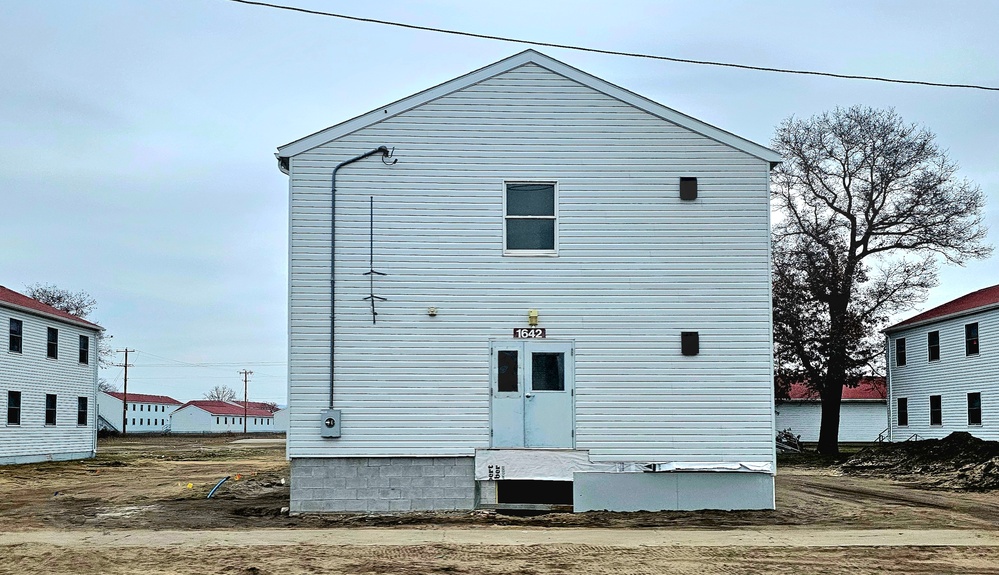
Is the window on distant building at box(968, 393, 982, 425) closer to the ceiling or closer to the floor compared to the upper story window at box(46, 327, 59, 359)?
closer to the floor

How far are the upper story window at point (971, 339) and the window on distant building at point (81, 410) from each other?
3245 centimetres

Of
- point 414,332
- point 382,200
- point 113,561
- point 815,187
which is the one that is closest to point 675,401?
point 414,332

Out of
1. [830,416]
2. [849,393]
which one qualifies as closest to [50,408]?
A: [830,416]

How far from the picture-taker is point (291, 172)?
16188 millimetres

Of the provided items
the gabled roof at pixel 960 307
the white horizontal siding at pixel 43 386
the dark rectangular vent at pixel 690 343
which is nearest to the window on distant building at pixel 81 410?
the white horizontal siding at pixel 43 386

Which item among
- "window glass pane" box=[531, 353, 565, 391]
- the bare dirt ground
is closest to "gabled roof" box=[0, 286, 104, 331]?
the bare dirt ground

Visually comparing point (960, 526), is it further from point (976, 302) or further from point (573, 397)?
point (976, 302)

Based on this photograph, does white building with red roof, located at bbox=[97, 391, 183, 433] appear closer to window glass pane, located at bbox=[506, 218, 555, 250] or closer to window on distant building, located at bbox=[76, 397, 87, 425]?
window on distant building, located at bbox=[76, 397, 87, 425]

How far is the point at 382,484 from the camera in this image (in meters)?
15.7

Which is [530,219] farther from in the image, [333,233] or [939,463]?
[939,463]

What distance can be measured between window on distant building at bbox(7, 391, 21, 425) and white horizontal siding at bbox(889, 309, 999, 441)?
32284 mm

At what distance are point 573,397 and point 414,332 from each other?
2.81 metres

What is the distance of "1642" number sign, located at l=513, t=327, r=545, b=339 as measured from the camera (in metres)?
16.0

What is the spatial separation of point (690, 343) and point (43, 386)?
84.7 feet
